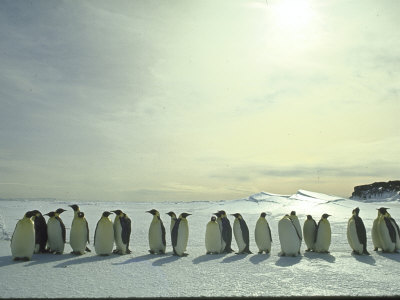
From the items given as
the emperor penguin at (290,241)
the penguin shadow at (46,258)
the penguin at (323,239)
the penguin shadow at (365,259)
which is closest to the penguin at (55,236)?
the penguin shadow at (46,258)

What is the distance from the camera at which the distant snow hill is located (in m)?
38.8

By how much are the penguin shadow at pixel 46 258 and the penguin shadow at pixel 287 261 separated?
3.60m

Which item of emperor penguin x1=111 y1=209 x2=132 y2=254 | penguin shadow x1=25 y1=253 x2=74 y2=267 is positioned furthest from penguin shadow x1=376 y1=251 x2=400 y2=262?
penguin shadow x1=25 y1=253 x2=74 y2=267

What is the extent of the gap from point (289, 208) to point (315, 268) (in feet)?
32.3

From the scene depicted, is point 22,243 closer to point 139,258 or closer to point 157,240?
point 139,258

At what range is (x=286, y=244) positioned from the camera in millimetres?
6469

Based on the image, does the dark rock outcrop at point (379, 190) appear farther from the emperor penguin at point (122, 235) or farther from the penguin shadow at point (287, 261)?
the emperor penguin at point (122, 235)

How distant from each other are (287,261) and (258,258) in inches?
21.1

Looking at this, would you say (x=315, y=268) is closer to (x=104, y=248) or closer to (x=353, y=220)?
(x=353, y=220)

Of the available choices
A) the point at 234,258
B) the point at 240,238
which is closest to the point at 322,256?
the point at 240,238

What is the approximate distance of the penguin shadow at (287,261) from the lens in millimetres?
5559

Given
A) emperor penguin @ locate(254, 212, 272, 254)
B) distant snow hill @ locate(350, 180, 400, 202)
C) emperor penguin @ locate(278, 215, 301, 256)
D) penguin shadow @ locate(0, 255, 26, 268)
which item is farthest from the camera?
distant snow hill @ locate(350, 180, 400, 202)

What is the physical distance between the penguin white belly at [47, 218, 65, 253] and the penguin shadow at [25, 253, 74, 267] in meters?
0.16

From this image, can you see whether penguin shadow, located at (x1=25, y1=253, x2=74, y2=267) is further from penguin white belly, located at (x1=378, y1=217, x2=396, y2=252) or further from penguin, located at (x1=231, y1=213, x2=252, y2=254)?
penguin white belly, located at (x1=378, y1=217, x2=396, y2=252)
